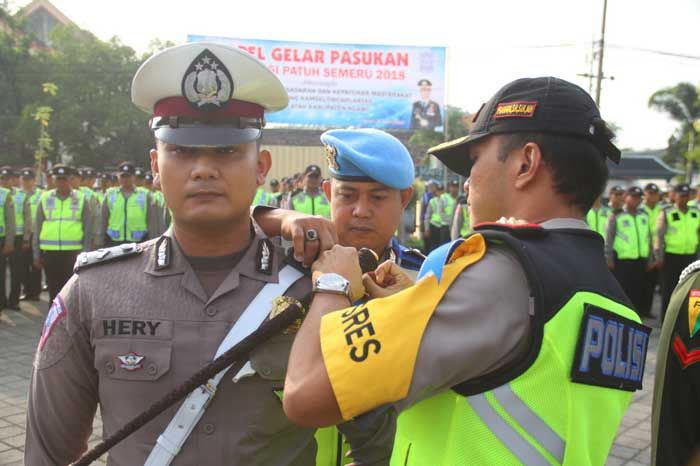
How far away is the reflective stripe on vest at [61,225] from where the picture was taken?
8.55 meters

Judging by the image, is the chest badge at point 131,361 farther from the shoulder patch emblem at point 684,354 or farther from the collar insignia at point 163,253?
the shoulder patch emblem at point 684,354

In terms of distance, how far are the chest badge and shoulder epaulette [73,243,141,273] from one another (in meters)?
0.30

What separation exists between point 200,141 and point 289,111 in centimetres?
2264

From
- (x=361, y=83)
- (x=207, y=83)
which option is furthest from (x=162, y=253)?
(x=361, y=83)

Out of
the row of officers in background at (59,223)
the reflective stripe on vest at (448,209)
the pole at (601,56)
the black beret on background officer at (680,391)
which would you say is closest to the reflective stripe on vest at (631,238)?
the reflective stripe on vest at (448,209)

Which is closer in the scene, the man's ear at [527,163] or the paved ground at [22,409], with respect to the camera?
the man's ear at [527,163]

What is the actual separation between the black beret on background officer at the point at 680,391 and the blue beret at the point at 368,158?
117cm

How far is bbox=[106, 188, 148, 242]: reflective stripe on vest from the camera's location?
9.88m

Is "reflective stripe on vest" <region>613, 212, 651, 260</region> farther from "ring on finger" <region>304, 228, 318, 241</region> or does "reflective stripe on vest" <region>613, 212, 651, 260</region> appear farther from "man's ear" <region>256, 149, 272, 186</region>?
"ring on finger" <region>304, 228, 318, 241</region>

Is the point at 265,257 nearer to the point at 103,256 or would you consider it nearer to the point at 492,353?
the point at 103,256

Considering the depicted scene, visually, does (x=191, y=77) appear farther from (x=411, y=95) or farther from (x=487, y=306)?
(x=411, y=95)

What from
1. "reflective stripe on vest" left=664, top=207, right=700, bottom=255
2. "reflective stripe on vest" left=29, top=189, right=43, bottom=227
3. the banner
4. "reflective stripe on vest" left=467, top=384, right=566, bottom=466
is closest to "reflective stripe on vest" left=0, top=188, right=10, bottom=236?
"reflective stripe on vest" left=29, top=189, right=43, bottom=227

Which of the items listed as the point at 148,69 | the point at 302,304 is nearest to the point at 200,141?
the point at 148,69

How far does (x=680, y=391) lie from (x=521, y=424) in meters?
0.93
